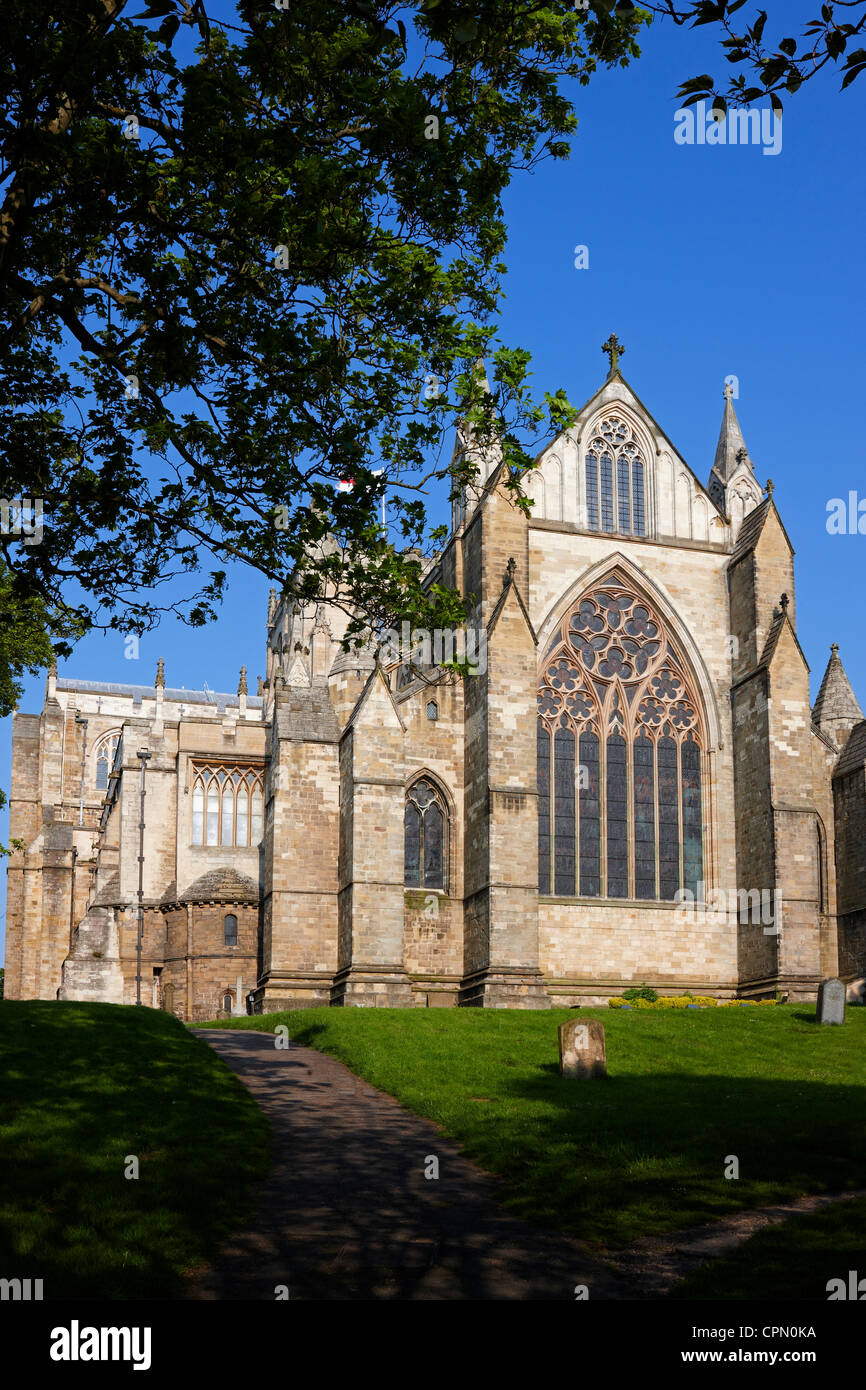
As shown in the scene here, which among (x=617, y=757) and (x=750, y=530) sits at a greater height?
(x=750, y=530)

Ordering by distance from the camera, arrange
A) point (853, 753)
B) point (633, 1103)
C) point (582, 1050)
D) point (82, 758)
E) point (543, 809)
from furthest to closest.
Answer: point (82, 758) → point (853, 753) → point (543, 809) → point (582, 1050) → point (633, 1103)

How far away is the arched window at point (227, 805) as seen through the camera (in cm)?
4144

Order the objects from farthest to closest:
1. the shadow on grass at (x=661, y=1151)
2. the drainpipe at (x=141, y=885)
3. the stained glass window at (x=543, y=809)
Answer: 1. the drainpipe at (x=141, y=885)
2. the stained glass window at (x=543, y=809)
3. the shadow on grass at (x=661, y=1151)

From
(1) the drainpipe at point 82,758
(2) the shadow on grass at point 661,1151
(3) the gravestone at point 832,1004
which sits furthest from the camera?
(1) the drainpipe at point 82,758

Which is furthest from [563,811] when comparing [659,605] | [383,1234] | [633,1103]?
[383,1234]

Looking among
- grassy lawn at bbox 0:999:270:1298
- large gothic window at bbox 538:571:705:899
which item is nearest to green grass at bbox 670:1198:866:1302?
grassy lawn at bbox 0:999:270:1298

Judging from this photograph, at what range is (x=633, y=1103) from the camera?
50.2 ft

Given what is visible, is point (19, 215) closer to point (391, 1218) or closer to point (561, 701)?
point (391, 1218)

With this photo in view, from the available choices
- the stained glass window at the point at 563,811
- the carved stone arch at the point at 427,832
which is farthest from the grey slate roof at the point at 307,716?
the stained glass window at the point at 563,811

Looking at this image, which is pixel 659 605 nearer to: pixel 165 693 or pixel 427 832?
pixel 427 832

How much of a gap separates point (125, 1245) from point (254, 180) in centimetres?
914

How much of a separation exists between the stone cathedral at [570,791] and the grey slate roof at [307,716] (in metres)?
0.06

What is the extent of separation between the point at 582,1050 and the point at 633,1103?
2065mm

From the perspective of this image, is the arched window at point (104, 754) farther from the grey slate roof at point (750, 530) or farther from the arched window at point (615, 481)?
the grey slate roof at point (750, 530)
